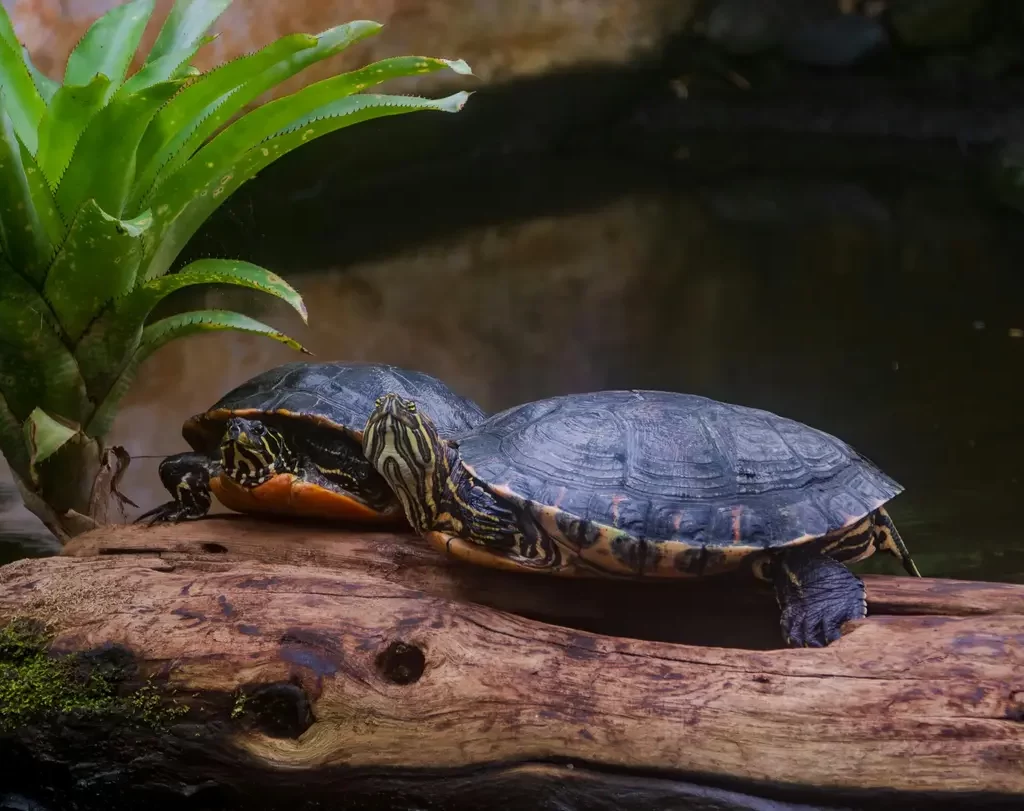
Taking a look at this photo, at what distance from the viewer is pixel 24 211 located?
131 centimetres

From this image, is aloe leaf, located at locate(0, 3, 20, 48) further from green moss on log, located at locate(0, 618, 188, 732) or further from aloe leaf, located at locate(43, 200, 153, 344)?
green moss on log, located at locate(0, 618, 188, 732)

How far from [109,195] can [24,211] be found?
134mm

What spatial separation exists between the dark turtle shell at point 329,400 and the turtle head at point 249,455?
151mm

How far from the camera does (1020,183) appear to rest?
6.25 meters

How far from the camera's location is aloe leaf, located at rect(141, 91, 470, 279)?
1462mm

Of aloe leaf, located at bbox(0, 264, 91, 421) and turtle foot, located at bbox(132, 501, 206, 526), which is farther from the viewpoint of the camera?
turtle foot, located at bbox(132, 501, 206, 526)

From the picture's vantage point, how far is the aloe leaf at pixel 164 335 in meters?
1.53

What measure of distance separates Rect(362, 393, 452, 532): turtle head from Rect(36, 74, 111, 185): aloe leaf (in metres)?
0.64

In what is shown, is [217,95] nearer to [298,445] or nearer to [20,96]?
[20,96]

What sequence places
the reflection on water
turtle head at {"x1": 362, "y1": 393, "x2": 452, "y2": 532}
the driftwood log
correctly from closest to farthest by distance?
the driftwood log → turtle head at {"x1": 362, "y1": 393, "x2": 452, "y2": 532} → the reflection on water

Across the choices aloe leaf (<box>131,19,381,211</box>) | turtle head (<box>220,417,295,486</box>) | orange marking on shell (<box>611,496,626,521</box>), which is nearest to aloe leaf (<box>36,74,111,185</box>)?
aloe leaf (<box>131,19,381,211</box>)

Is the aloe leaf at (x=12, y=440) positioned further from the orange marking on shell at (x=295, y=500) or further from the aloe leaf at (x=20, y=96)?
the aloe leaf at (x=20, y=96)

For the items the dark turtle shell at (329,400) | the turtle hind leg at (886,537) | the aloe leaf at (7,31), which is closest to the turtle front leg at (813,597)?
the turtle hind leg at (886,537)

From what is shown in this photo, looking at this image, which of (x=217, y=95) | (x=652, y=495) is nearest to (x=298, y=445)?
(x=217, y=95)
